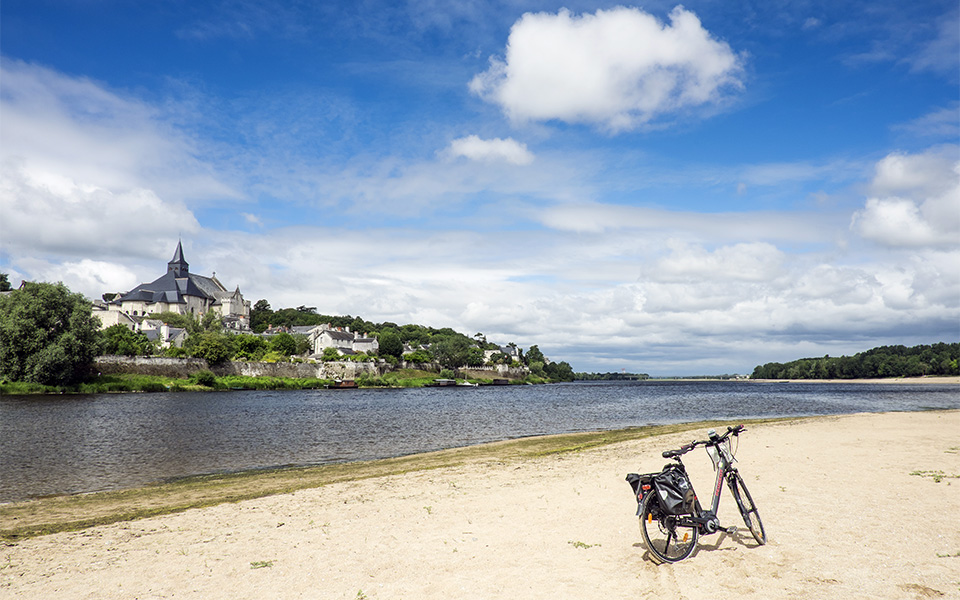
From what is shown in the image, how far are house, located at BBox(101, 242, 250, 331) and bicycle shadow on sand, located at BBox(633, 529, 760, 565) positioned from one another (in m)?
132

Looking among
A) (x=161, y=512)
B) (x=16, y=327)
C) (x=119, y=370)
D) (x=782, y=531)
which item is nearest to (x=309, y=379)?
(x=119, y=370)

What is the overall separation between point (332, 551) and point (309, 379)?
101494 millimetres

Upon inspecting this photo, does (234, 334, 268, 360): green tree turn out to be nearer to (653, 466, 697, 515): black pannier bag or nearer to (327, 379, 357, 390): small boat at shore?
(327, 379, 357, 390): small boat at shore

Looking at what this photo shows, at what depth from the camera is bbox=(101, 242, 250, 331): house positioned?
135375 millimetres

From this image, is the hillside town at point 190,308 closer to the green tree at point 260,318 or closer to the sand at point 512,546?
the green tree at point 260,318

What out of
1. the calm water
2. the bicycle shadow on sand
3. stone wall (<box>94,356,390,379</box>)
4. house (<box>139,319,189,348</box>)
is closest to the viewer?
the bicycle shadow on sand

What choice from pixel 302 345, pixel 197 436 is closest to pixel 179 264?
pixel 302 345

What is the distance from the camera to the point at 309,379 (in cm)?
10569

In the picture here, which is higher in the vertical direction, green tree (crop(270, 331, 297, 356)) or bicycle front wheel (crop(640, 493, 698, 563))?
green tree (crop(270, 331, 297, 356))

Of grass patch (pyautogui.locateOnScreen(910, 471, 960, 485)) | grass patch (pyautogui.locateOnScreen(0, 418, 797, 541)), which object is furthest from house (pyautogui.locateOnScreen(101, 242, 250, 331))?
grass patch (pyautogui.locateOnScreen(910, 471, 960, 485))

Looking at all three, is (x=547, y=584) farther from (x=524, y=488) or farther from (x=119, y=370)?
(x=119, y=370)

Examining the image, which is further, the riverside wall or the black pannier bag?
the riverside wall

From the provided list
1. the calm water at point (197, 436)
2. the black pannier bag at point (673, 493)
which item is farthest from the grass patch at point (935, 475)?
the calm water at point (197, 436)

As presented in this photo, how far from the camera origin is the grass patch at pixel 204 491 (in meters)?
13.3
